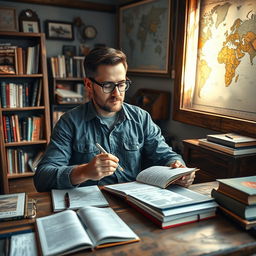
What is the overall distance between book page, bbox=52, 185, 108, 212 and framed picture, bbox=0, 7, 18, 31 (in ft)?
8.33

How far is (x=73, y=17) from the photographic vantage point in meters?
3.51

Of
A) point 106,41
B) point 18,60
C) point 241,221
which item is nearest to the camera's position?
Result: point 241,221

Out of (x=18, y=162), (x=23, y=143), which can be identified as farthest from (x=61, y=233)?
(x=18, y=162)

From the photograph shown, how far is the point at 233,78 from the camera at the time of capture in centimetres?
217

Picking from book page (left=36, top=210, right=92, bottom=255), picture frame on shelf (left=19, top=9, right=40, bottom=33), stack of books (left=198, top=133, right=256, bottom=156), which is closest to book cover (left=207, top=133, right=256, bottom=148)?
stack of books (left=198, top=133, right=256, bottom=156)

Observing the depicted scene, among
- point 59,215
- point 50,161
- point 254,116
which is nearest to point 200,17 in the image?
point 254,116

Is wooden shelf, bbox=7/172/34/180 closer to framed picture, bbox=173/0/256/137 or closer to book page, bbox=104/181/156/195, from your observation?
framed picture, bbox=173/0/256/137

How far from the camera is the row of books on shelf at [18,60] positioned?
2963 mm

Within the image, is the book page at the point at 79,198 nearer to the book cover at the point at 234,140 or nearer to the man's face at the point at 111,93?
the man's face at the point at 111,93

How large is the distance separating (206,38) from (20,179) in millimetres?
2490

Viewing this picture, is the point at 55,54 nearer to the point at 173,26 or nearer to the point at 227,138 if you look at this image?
the point at 173,26

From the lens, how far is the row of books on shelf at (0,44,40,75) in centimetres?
296

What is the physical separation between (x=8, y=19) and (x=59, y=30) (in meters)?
0.58

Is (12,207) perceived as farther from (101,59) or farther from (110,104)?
(101,59)
